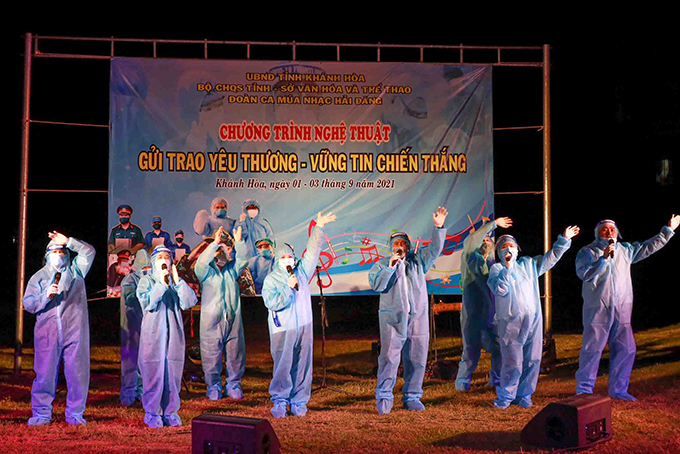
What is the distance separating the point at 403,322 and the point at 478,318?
165cm

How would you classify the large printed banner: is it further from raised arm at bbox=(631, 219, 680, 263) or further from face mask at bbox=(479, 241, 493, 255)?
raised arm at bbox=(631, 219, 680, 263)

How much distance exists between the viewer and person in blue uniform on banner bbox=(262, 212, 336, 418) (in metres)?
7.43

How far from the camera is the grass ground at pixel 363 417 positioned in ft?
20.5

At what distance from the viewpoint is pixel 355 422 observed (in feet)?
23.7

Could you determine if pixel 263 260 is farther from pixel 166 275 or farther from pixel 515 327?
pixel 515 327

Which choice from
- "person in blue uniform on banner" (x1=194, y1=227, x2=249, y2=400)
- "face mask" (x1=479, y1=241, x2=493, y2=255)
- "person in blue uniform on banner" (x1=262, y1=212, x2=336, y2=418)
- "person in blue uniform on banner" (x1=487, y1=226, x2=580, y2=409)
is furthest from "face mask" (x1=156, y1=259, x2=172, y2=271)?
"face mask" (x1=479, y1=241, x2=493, y2=255)

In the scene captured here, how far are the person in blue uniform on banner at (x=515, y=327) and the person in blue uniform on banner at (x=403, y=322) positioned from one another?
73cm

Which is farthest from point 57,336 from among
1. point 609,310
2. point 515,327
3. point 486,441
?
point 609,310

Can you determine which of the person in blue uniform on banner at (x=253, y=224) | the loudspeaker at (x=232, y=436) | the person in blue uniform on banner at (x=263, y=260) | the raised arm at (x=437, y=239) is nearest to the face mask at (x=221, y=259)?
the person in blue uniform on banner at (x=263, y=260)

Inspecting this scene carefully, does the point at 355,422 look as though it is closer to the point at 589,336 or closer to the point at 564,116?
the point at 589,336

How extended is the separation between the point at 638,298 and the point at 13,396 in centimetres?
1155

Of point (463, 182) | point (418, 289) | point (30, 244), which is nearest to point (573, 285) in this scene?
point (463, 182)

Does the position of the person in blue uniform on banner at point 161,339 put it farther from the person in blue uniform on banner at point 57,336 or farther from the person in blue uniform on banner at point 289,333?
the person in blue uniform on banner at point 289,333

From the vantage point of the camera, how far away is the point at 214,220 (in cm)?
914
